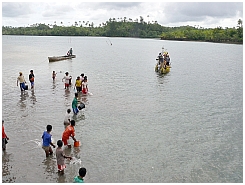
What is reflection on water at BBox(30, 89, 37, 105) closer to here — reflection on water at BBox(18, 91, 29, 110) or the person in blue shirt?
reflection on water at BBox(18, 91, 29, 110)

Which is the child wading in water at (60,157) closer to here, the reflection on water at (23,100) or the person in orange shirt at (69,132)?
the person in orange shirt at (69,132)

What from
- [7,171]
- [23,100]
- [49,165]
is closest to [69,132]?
[49,165]

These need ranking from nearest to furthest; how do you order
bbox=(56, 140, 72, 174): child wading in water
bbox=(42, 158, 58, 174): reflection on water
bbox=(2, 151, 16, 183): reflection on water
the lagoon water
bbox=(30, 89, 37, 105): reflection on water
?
bbox=(56, 140, 72, 174): child wading in water → bbox=(2, 151, 16, 183): reflection on water → bbox=(42, 158, 58, 174): reflection on water → the lagoon water → bbox=(30, 89, 37, 105): reflection on water

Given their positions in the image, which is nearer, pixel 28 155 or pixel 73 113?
pixel 28 155

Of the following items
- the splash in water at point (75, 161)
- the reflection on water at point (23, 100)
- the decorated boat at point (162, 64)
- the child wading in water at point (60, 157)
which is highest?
the decorated boat at point (162, 64)

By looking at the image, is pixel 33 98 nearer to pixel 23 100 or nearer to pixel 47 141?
pixel 23 100

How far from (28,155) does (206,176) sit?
6152 mm

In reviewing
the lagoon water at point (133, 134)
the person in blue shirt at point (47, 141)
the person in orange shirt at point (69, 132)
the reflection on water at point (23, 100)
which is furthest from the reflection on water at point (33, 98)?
the person in blue shirt at point (47, 141)

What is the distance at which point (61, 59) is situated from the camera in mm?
39719

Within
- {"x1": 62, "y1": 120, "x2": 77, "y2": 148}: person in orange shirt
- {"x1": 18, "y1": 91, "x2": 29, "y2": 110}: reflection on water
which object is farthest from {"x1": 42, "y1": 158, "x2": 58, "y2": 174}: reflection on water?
{"x1": 18, "y1": 91, "x2": 29, "y2": 110}: reflection on water

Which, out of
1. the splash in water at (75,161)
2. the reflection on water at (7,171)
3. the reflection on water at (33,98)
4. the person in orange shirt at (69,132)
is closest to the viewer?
the reflection on water at (7,171)

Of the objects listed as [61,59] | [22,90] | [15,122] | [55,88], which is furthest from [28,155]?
[61,59]

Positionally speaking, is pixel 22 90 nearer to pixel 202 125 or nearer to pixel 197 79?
pixel 202 125

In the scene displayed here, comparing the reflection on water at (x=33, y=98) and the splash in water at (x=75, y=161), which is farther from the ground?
the reflection on water at (x=33, y=98)
